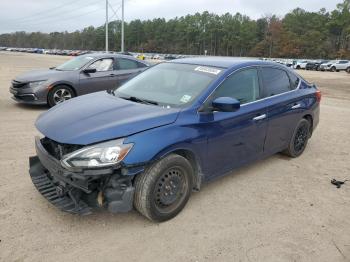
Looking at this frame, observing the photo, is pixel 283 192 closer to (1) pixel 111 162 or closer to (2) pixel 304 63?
(1) pixel 111 162

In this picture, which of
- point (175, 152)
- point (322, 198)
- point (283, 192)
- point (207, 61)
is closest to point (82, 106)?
point (175, 152)

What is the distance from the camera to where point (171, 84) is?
4551 millimetres

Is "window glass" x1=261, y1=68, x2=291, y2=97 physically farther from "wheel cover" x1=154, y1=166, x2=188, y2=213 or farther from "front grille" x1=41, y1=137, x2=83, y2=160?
"front grille" x1=41, y1=137, x2=83, y2=160

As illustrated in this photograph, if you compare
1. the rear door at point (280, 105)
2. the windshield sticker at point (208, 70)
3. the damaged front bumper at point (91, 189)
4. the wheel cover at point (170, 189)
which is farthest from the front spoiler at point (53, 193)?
the rear door at point (280, 105)

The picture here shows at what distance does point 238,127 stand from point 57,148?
2106 millimetres

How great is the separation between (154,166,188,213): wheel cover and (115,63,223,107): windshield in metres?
0.78

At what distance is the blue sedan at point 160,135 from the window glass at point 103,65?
4.96 meters

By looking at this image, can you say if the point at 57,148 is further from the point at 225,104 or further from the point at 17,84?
the point at 17,84

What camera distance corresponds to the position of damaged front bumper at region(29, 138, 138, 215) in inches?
132

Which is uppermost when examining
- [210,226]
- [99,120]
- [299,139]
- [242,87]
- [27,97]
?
[242,87]

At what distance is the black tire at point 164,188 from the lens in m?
3.56

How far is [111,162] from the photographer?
3.31m

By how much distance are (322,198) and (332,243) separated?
1.08 metres

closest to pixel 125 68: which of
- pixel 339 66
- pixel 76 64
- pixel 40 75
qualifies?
pixel 76 64
